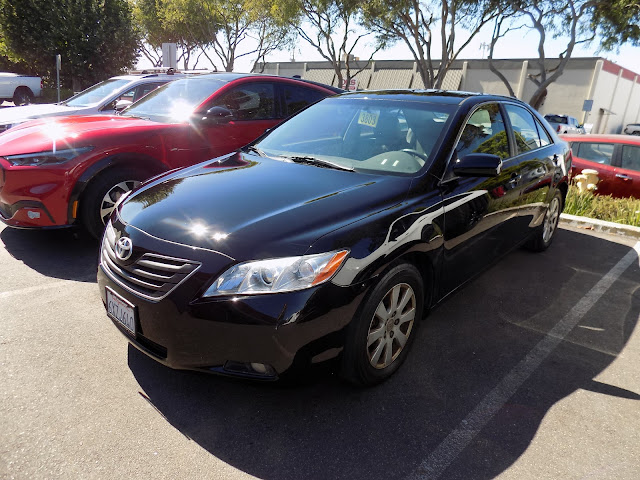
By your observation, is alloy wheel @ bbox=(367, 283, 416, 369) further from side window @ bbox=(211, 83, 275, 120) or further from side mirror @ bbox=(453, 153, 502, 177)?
side window @ bbox=(211, 83, 275, 120)

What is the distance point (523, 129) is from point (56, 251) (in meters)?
4.56

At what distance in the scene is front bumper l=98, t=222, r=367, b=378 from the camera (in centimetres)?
212

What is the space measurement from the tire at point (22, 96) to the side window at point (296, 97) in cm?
1958

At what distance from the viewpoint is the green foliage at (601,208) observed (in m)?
6.66

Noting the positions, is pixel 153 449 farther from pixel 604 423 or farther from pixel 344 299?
pixel 604 423

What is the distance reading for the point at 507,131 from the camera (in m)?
3.95

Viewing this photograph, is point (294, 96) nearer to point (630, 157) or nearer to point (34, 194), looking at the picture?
point (34, 194)

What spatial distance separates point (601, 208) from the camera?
22.5 feet

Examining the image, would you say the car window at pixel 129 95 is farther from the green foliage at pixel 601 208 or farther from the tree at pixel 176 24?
the tree at pixel 176 24

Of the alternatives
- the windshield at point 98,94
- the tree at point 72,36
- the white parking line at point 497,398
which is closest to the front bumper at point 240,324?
the white parking line at point 497,398

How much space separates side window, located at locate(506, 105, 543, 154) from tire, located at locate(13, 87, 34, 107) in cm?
2244

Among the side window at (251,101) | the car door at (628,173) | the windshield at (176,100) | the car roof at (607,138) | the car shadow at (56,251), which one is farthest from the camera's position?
the car roof at (607,138)

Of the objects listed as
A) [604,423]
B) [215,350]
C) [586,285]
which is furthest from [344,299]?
[586,285]

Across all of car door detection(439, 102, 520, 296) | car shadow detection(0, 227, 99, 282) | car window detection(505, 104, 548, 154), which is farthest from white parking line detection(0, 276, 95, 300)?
car window detection(505, 104, 548, 154)
